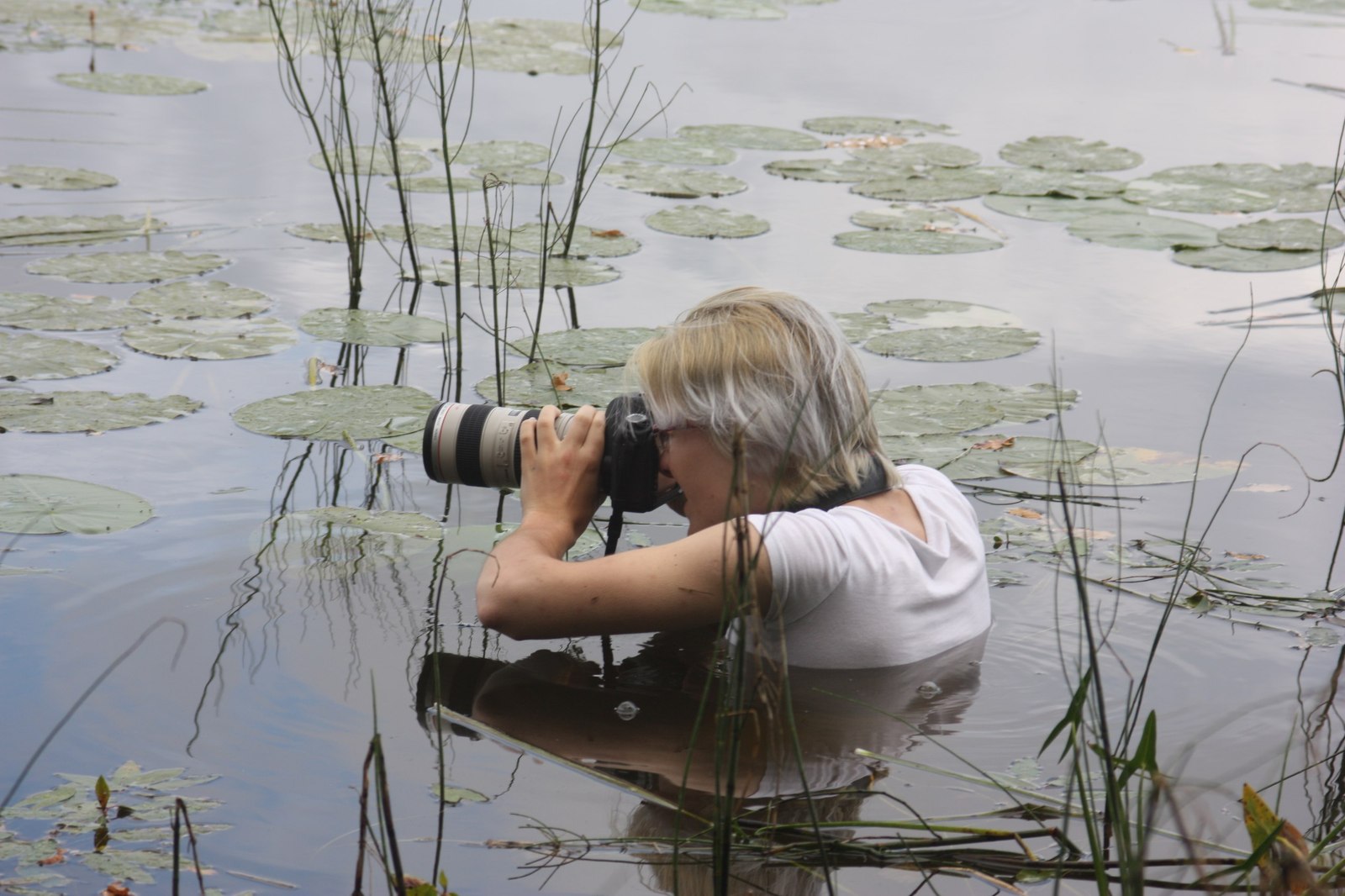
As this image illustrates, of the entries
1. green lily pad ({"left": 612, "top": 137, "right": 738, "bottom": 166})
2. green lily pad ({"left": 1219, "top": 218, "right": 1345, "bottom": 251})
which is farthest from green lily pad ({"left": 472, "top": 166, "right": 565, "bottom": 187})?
green lily pad ({"left": 1219, "top": 218, "right": 1345, "bottom": 251})

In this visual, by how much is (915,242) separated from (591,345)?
1380 mm

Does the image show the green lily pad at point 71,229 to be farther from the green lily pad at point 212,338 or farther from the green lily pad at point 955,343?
the green lily pad at point 955,343

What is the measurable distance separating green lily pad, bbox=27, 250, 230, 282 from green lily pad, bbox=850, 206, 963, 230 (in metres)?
1.92

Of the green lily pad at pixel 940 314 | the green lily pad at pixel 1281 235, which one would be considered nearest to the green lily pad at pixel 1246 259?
the green lily pad at pixel 1281 235

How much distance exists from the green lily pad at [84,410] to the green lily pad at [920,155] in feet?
9.85

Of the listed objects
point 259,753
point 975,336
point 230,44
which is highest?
point 230,44

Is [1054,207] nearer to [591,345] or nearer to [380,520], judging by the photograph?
[591,345]

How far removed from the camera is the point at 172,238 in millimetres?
3840

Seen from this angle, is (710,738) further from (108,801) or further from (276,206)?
(276,206)

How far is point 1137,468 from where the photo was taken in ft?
8.69

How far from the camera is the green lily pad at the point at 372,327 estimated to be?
A: 10.4 feet

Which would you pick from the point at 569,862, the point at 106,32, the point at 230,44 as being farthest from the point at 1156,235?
the point at 106,32

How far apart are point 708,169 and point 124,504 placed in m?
2.93

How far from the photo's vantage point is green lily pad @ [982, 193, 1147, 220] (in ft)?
14.8
